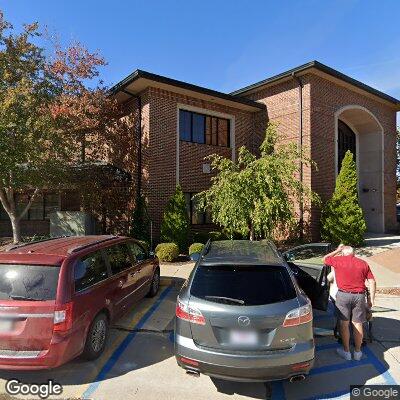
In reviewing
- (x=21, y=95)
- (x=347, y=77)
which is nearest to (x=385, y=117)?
(x=347, y=77)

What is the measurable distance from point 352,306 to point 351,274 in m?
0.45

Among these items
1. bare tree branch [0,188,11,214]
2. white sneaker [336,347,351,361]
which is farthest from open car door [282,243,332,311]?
bare tree branch [0,188,11,214]

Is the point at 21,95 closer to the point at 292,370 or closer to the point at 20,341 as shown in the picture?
the point at 20,341

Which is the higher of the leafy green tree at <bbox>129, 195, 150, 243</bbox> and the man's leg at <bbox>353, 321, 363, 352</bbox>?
the leafy green tree at <bbox>129, 195, 150, 243</bbox>

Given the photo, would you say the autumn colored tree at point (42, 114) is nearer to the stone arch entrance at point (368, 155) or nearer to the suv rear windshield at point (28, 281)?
the suv rear windshield at point (28, 281)

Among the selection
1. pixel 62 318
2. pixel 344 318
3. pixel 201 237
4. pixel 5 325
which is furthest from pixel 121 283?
pixel 201 237

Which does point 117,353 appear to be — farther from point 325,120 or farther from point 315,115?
point 325,120

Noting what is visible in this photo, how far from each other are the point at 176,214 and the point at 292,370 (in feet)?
31.5

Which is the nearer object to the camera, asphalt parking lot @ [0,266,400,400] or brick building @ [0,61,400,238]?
asphalt parking lot @ [0,266,400,400]

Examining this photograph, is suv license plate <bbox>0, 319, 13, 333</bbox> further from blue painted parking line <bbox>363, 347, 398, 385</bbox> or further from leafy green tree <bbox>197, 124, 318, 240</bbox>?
leafy green tree <bbox>197, 124, 318, 240</bbox>

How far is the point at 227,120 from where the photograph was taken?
17.0 meters

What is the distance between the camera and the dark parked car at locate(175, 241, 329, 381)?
3707mm

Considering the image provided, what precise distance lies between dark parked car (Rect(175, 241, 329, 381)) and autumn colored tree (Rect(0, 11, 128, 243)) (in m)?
8.94

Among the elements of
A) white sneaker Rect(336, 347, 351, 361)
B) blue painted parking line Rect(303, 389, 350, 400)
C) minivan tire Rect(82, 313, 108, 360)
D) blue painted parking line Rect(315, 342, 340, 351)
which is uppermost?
minivan tire Rect(82, 313, 108, 360)
